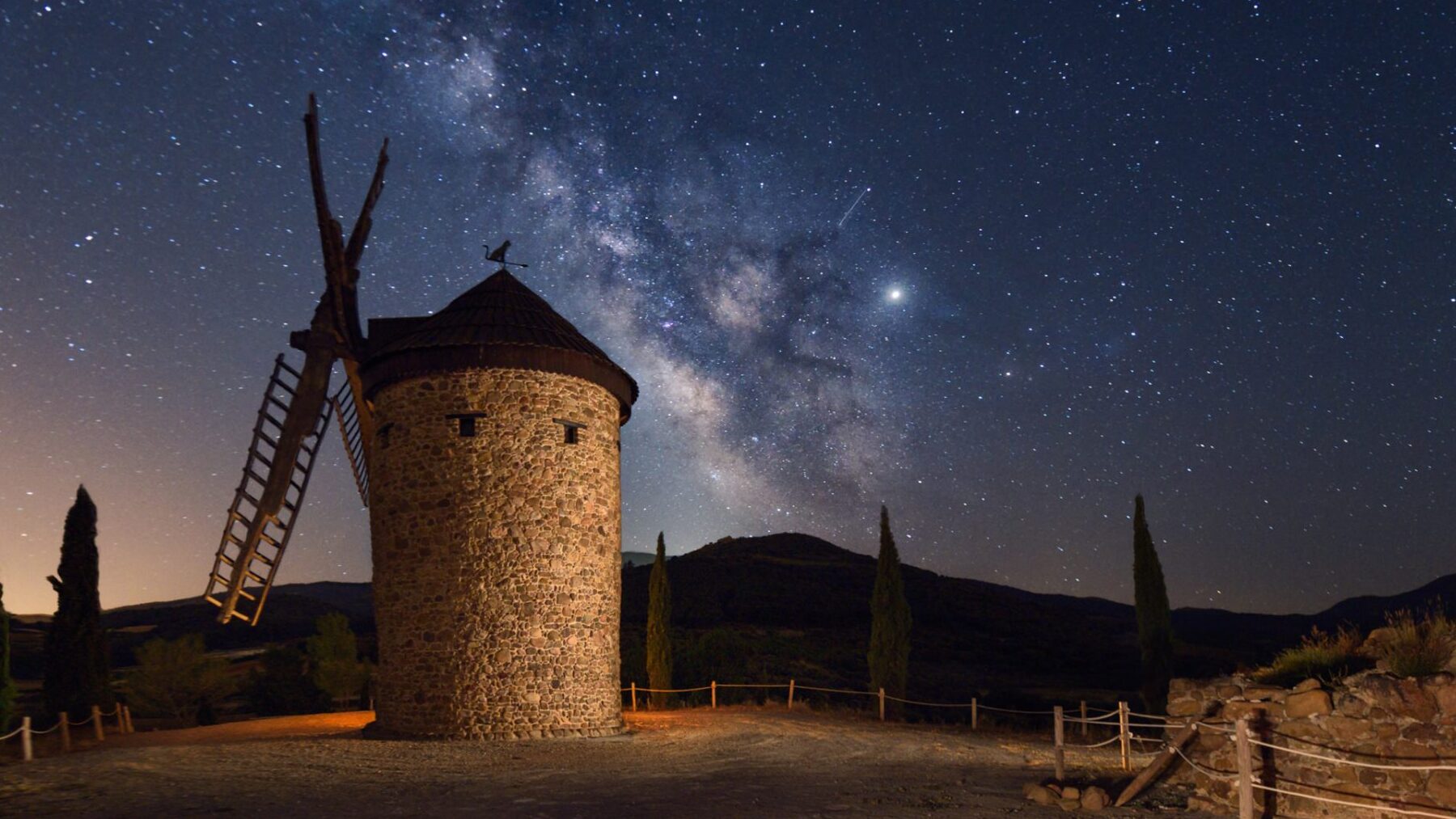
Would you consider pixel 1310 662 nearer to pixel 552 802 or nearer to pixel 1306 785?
pixel 1306 785

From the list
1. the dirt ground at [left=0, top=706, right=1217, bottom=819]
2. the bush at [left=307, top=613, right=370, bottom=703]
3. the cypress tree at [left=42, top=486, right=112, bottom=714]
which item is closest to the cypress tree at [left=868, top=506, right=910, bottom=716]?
the dirt ground at [left=0, top=706, right=1217, bottom=819]

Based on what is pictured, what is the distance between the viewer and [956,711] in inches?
1286

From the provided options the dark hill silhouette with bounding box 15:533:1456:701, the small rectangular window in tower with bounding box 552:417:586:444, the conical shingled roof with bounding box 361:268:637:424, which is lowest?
the dark hill silhouette with bounding box 15:533:1456:701

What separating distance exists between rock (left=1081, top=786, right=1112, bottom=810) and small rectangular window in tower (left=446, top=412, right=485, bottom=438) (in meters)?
10.9

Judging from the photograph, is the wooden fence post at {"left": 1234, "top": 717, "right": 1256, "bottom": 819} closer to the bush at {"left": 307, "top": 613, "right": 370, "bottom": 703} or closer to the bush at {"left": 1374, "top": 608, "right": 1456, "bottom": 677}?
the bush at {"left": 1374, "top": 608, "right": 1456, "bottom": 677}

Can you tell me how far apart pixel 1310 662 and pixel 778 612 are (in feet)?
162

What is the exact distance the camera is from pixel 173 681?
79.0 ft

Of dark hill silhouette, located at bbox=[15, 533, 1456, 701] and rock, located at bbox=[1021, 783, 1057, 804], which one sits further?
dark hill silhouette, located at bbox=[15, 533, 1456, 701]

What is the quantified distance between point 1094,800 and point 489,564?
1001 centimetres

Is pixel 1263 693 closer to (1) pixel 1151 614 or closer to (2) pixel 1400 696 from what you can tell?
(2) pixel 1400 696

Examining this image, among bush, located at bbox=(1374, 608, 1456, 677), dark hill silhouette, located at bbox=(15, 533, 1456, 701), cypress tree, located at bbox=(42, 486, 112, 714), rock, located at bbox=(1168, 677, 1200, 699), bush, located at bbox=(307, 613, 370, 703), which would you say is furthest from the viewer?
dark hill silhouette, located at bbox=(15, 533, 1456, 701)

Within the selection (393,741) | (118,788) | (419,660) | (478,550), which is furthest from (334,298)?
(118,788)

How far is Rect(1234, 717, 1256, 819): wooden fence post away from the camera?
25.3 ft

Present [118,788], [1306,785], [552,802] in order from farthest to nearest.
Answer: [118,788] → [552,802] → [1306,785]
